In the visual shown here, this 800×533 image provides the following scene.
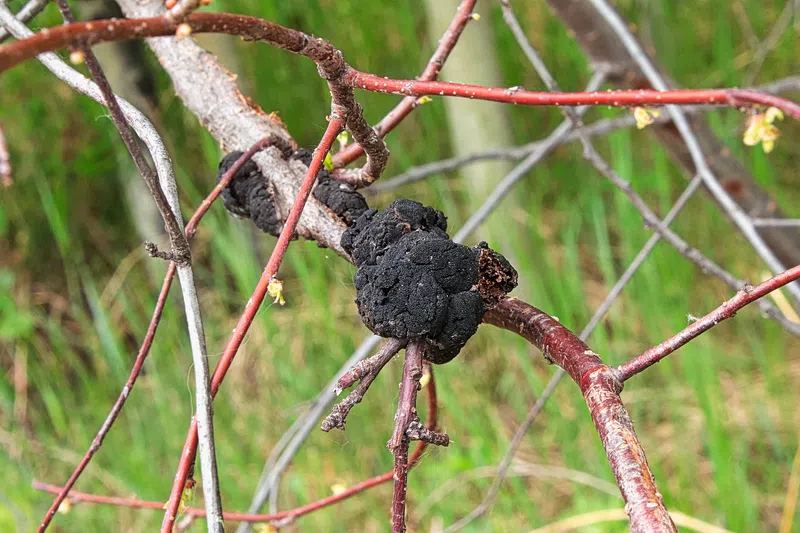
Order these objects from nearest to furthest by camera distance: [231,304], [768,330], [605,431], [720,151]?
1. [605,431]
2. [720,151]
3. [768,330]
4. [231,304]

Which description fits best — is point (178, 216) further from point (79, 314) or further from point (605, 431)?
point (79, 314)

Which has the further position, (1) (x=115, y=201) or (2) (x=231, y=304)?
(1) (x=115, y=201)

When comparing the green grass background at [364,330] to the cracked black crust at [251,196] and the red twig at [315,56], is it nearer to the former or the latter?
the cracked black crust at [251,196]

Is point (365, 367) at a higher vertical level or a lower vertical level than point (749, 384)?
lower

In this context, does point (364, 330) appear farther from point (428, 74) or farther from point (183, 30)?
point (183, 30)

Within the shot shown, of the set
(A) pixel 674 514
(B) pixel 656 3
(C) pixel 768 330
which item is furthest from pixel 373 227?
(B) pixel 656 3

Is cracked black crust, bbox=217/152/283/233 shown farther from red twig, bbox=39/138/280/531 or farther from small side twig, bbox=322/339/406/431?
small side twig, bbox=322/339/406/431
